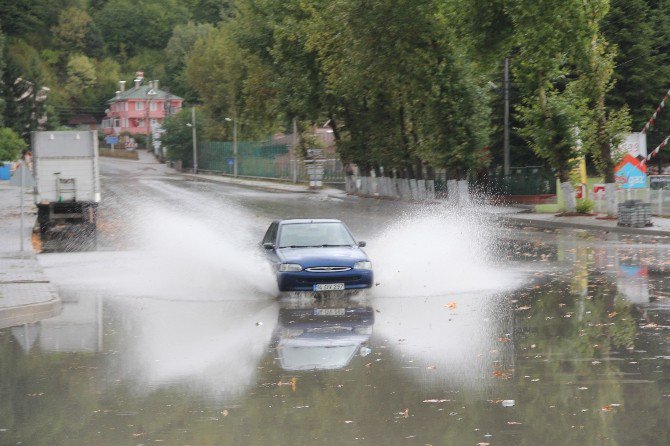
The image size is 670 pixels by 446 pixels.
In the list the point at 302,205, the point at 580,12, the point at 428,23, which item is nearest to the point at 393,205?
the point at 302,205

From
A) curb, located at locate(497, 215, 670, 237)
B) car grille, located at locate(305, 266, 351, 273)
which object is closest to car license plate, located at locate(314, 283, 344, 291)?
car grille, located at locate(305, 266, 351, 273)

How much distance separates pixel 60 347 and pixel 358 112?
55286 millimetres

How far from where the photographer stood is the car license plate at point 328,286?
18500 millimetres

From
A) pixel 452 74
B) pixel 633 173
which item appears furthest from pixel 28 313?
pixel 452 74

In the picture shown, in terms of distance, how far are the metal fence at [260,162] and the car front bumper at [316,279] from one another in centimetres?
6810

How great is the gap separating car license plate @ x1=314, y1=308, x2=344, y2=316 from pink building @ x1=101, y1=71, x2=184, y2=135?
510 ft

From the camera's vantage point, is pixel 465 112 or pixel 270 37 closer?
pixel 465 112

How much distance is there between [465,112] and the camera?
171 feet

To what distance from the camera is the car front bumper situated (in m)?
18.5

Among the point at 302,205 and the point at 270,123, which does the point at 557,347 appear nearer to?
the point at 302,205

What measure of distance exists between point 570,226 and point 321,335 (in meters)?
25.7

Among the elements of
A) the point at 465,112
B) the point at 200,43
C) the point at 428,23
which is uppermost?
the point at 200,43

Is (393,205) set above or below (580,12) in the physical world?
below

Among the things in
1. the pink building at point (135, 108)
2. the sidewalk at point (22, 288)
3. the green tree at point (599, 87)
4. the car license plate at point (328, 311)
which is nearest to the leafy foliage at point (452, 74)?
the green tree at point (599, 87)
